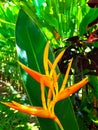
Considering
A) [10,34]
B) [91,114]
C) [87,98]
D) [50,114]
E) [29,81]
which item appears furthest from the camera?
[10,34]

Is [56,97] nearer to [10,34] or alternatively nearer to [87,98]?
[87,98]

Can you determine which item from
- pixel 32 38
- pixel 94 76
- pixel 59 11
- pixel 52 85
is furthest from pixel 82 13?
pixel 52 85

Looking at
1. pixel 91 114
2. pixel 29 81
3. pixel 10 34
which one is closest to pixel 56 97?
pixel 29 81

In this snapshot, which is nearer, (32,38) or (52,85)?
(52,85)

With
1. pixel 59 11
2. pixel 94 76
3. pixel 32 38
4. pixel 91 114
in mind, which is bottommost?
pixel 91 114

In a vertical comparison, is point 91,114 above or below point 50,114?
below

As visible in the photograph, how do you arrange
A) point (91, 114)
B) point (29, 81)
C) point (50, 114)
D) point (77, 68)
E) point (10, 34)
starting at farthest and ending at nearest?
point (10, 34) → point (91, 114) → point (77, 68) → point (29, 81) → point (50, 114)

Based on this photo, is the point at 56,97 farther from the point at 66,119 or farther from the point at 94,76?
the point at 94,76
